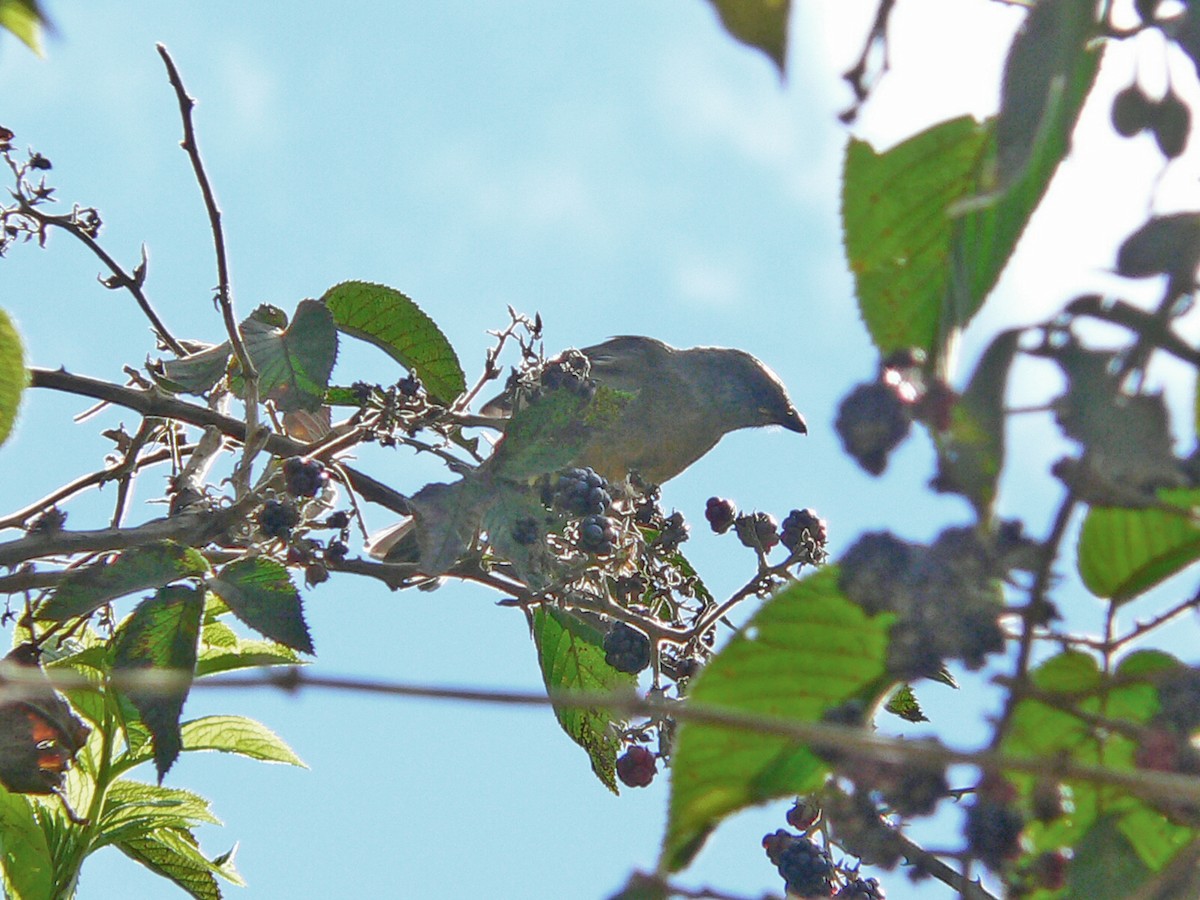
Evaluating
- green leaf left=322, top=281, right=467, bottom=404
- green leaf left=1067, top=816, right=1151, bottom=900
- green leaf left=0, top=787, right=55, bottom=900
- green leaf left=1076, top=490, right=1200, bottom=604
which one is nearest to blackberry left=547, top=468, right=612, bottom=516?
green leaf left=322, top=281, right=467, bottom=404

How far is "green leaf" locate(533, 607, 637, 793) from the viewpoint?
3.44m

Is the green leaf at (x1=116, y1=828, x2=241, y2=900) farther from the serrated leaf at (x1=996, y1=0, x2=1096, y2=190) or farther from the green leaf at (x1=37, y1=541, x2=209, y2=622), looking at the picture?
the serrated leaf at (x1=996, y1=0, x2=1096, y2=190)

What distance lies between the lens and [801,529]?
3.54 metres

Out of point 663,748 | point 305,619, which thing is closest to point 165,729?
point 305,619

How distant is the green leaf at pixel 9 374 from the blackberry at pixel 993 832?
4.66ft

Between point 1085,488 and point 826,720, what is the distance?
48 cm

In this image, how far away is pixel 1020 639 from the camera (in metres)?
1.22

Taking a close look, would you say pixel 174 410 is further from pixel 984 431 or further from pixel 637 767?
pixel 984 431

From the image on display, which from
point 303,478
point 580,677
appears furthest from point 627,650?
point 303,478

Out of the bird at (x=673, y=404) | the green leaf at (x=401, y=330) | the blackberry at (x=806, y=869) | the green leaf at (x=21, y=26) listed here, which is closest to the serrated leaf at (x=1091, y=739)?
the green leaf at (x=21, y=26)

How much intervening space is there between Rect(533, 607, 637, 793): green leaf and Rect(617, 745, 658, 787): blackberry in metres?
0.17

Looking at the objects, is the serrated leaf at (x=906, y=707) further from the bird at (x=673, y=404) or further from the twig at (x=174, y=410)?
the bird at (x=673, y=404)

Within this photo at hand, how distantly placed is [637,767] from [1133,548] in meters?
1.87

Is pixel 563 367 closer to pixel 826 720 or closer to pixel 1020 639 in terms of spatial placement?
pixel 826 720
